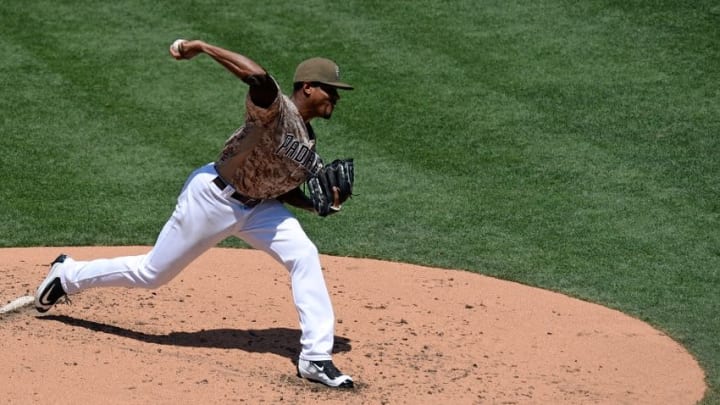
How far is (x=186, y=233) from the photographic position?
6.46 m

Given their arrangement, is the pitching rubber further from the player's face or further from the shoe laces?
the player's face

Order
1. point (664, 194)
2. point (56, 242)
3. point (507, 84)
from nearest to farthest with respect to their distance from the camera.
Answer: point (56, 242), point (664, 194), point (507, 84)

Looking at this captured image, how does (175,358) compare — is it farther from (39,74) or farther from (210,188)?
(39,74)

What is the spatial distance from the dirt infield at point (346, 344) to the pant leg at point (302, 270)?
9.1 inches

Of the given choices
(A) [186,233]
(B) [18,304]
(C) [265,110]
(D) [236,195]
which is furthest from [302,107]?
(B) [18,304]

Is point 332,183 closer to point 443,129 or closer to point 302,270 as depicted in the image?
point 302,270

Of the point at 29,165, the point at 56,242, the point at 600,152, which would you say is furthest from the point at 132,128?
the point at 600,152

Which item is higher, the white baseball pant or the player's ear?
the player's ear

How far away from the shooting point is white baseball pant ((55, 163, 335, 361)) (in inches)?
249

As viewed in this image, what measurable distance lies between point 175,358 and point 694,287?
3446 mm

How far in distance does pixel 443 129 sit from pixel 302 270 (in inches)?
178

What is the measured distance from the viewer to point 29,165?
396 inches

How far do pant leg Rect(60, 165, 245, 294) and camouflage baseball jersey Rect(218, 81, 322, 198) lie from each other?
0.14 meters

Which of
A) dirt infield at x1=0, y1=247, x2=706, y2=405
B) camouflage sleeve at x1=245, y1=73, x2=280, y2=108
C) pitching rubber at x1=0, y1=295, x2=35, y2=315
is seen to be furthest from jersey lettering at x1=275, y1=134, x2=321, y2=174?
pitching rubber at x1=0, y1=295, x2=35, y2=315
